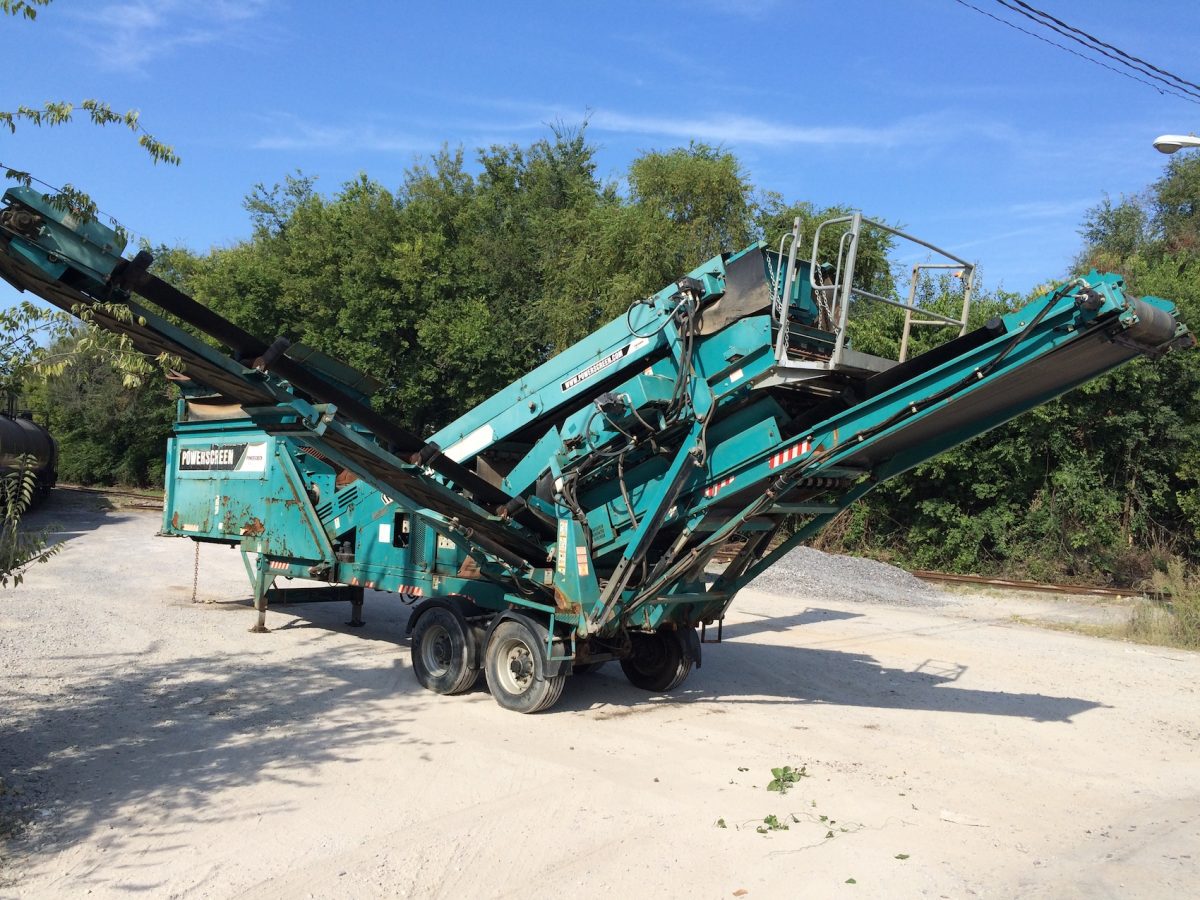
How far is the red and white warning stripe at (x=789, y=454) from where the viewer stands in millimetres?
6973


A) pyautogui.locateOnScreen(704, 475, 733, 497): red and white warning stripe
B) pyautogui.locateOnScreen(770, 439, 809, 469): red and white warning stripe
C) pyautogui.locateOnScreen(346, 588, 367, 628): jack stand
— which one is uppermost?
pyautogui.locateOnScreen(770, 439, 809, 469): red and white warning stripe

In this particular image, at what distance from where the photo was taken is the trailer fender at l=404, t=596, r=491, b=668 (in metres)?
8.65

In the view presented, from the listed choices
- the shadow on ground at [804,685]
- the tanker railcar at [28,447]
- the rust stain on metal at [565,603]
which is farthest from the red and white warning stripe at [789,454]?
the tanker railcar at [28,447]

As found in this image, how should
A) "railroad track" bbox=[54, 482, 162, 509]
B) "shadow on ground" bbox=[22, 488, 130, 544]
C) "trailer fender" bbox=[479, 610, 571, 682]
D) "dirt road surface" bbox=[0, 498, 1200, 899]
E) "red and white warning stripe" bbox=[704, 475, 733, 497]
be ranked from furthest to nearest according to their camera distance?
"railroad track" bbox=[54, 482, 162, 509] → "shadow on ground" bbox=[22, 488, 130, 544] → "trailer fender" bbox=[479, 610, 571, 682] → "red and white warning stripe" bbox=[704, 475, 733, 497] → "dirt road surface" bbox=[0, 498, 1200, 899]

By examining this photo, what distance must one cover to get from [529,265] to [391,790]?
31.2 meters

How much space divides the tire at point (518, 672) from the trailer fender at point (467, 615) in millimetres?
104

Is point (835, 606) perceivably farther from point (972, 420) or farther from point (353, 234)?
point (353, 234)

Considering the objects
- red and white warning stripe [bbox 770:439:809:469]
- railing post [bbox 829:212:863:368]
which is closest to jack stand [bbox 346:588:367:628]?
red and white warning stripe [bbox 770:439:809:469]

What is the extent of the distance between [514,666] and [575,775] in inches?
76.0

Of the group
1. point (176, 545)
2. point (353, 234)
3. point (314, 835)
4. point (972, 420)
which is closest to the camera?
point (314, 835)

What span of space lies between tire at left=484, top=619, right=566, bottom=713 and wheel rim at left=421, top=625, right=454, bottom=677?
18.8 inches

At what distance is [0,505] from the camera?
5.36 m

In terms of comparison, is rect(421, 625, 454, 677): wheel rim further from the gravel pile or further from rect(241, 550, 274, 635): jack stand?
the gravel pile

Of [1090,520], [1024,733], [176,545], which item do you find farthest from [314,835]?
[1090,520]
